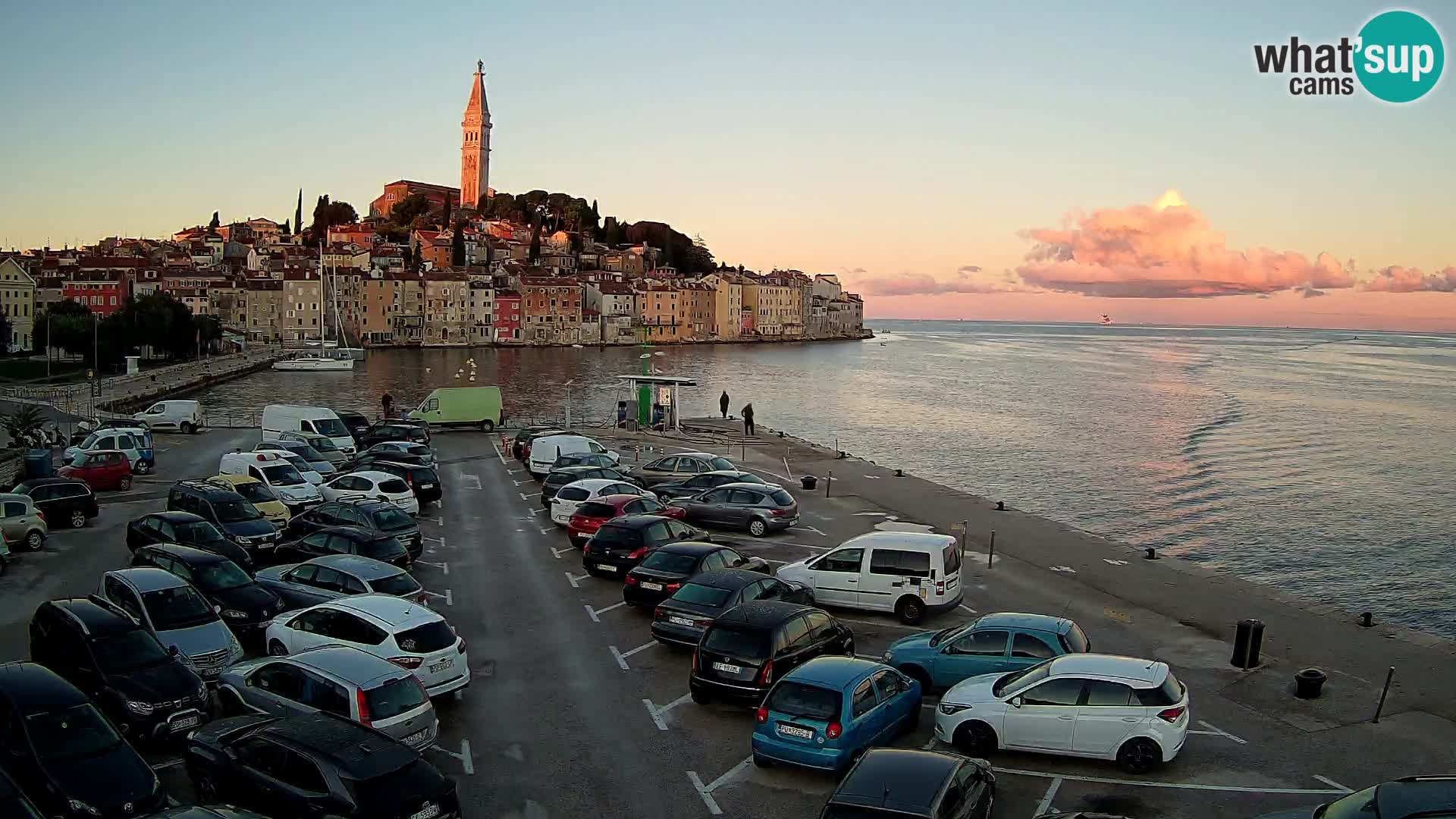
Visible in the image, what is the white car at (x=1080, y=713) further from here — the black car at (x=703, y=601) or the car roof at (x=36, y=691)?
the car roof at (x=36, y=691)

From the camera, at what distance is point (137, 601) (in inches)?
499

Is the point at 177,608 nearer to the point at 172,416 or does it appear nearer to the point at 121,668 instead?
the point at 121,668

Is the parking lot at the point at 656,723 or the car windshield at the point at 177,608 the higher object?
the car windshield at the point at 177,608

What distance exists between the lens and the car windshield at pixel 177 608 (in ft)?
41.1

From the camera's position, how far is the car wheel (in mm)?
10227

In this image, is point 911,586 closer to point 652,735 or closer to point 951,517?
point 652,735

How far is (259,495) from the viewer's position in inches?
875

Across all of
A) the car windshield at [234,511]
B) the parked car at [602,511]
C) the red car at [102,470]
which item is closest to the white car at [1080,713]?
the parked car at [602,511]

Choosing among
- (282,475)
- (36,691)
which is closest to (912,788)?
(36,691)

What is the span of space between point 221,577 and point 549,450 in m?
16.1

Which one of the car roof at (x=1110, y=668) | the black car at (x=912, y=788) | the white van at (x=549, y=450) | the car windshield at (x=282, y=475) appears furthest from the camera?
the white van at (x=549, y=450)

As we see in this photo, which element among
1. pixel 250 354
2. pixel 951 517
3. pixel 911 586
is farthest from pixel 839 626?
pixel 250 354

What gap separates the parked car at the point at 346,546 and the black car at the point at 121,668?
17.7 feet

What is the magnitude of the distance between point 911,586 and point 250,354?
367ft
